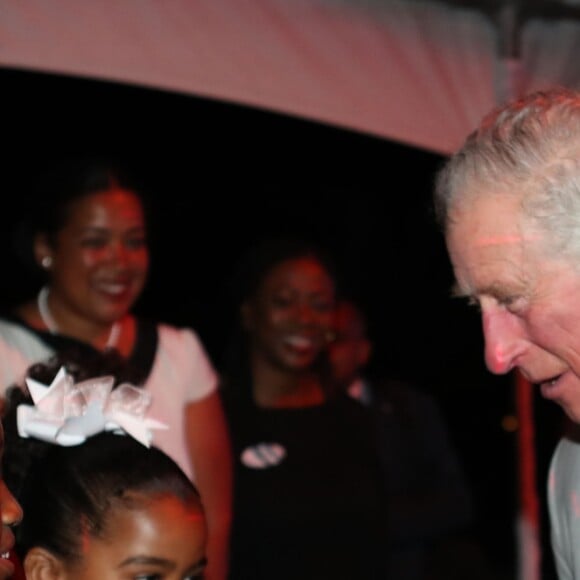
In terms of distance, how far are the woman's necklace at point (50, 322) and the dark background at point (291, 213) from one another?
2381mm

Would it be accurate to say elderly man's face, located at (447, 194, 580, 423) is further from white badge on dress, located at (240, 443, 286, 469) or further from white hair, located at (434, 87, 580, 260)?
white badge on dress, located at (240, 443, 286, 469)

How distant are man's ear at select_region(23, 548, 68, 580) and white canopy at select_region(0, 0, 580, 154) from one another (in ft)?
3.94

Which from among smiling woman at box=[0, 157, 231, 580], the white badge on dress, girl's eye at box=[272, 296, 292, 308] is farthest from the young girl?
girl's eye at box=[272, 296, 292, 308]

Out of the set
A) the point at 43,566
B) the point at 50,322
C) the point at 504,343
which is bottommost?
the point at 43,566

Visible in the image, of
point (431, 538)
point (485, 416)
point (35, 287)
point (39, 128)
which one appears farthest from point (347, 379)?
point (485, 416)

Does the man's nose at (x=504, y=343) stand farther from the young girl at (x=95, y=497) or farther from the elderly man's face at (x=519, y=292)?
the young girl at (x=95, y=497)

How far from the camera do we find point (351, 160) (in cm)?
743

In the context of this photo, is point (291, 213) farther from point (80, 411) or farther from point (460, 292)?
point (460, 292)

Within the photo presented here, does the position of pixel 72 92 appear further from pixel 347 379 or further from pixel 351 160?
pixel 347 379

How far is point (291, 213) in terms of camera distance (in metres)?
6.85

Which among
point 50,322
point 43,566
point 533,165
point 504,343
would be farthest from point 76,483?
point 533,165

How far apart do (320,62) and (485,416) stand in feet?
12.9

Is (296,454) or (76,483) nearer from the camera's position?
(76,483)

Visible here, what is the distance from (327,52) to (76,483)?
1.56 metres
